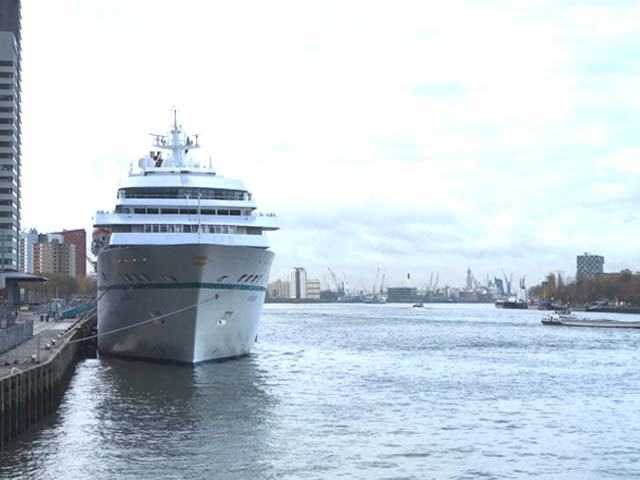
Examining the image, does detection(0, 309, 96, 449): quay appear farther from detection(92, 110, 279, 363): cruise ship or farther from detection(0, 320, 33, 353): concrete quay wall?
detection(92, 110, 279, 363): cruise ship

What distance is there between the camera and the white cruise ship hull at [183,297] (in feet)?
163

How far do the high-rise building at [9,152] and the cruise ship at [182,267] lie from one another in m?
77.3

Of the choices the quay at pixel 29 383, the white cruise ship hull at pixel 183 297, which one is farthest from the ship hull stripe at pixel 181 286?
the quay at pixel 29 383

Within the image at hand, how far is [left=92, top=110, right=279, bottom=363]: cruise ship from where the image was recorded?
50.1 metres

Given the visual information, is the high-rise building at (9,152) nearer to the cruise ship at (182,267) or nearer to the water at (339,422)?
the cruise ship at (182,267)

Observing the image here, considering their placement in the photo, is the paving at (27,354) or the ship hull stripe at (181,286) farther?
the ship hull stripe at (181,286)

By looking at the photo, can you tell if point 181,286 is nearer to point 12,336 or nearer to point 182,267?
point 182,267

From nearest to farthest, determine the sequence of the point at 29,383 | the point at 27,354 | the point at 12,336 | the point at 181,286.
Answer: the point at 29,383
the point at 27,354
the point at 12,336
the point at 181,286

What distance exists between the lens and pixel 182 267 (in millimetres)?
49750

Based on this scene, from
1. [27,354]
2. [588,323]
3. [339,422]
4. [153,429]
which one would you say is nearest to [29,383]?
[153,429]

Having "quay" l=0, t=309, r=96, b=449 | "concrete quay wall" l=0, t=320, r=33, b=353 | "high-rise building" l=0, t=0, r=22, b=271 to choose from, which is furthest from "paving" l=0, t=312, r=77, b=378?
"high-rise building" l=0, t=0, r=22, b=271

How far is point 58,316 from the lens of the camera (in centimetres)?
9250

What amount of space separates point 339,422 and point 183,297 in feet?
53.6

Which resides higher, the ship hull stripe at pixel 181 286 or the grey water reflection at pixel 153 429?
the ship hull stripe at pixel 181 286
